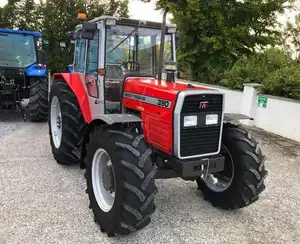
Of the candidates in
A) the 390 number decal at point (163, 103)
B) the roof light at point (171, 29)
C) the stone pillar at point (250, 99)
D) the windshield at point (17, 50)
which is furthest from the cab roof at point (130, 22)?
the windshield at point (17, 50)

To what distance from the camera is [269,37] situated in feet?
36.3

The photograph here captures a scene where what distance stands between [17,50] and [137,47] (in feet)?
17.0

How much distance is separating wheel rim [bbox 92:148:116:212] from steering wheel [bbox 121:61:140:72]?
1.21 m

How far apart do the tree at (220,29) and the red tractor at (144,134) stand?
637cm

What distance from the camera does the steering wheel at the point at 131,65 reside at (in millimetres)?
3922

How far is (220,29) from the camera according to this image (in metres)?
10.1

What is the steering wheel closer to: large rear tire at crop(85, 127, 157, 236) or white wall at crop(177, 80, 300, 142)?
large rear tire at crop(85, 127, 157, 236)

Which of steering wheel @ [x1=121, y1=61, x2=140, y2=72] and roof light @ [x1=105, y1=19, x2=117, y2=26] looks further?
steering wheel @ [x1=121, y1=61, x2=140, y2=72]

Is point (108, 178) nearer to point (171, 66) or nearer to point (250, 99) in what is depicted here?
point (171, 66)

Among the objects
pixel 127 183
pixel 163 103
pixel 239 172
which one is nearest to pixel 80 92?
pixel 163 103

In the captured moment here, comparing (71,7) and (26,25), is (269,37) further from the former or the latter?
(26,25)

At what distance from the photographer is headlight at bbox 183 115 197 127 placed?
9.73 ft

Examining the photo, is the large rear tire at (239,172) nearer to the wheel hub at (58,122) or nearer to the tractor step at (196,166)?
the tractor step at (196,166)

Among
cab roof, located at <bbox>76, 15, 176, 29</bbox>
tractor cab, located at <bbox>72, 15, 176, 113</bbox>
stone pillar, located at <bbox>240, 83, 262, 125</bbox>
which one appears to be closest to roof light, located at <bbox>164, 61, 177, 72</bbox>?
tractor cab, located at <bbox>72, 15, 176, 113</bbox>
